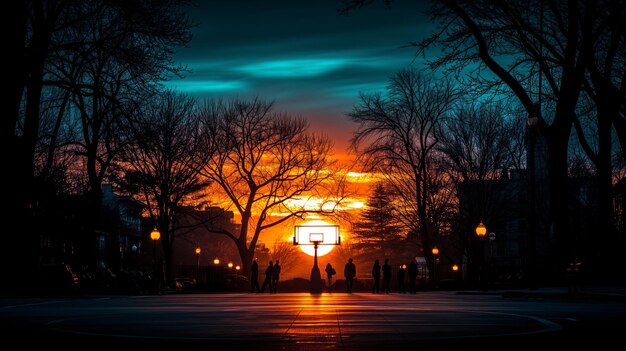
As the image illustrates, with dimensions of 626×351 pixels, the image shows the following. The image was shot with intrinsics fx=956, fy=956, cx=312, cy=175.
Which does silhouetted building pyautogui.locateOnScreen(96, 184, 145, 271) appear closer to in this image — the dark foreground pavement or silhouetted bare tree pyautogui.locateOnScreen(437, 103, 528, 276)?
silhouetted bare tree pyautogui.locateOnScreen(437, 103, 528, 276)

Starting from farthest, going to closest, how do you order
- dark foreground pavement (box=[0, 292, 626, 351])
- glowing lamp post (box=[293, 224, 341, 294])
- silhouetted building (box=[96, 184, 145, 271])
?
1. silhouetted building (box=[96, 184, 145, 271])
2. glowing lamp post (box=[293, 224, 341, 294])
3. dark foreground pavement (box=[0, 292, 626, 351])

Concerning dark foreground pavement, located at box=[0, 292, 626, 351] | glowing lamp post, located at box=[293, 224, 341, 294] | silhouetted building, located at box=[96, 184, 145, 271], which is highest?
silhouetted building, located at box=[96, 184, 145, 271]

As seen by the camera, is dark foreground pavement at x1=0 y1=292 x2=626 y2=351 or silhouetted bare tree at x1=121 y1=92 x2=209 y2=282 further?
silhouetted bare tree at x1=121 y1=92 x2=209 y2=282

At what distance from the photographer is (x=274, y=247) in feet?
618

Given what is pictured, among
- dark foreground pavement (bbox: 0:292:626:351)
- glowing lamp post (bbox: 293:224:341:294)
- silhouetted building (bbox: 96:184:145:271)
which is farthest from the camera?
silhouetted building (bbox: 96:184:145:271)

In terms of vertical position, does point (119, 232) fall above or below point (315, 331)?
above

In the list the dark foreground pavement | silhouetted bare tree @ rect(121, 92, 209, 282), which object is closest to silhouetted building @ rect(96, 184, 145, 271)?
silhouetted bare tree @ rect(121, 92, 209, 282)

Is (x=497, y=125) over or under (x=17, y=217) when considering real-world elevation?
over

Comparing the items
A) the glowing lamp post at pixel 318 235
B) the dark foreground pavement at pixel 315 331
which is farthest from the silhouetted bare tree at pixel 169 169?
the dark foreground pavement at pixel 315 331

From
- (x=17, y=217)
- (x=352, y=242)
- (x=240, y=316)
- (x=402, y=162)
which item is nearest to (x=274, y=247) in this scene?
(x=352, y=242)

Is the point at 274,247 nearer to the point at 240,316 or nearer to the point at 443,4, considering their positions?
the point at 443,4

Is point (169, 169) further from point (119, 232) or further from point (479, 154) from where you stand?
point (119, 232)

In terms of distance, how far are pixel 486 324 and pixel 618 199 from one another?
73106 millimetres

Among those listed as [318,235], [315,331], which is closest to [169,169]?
[318,235]
